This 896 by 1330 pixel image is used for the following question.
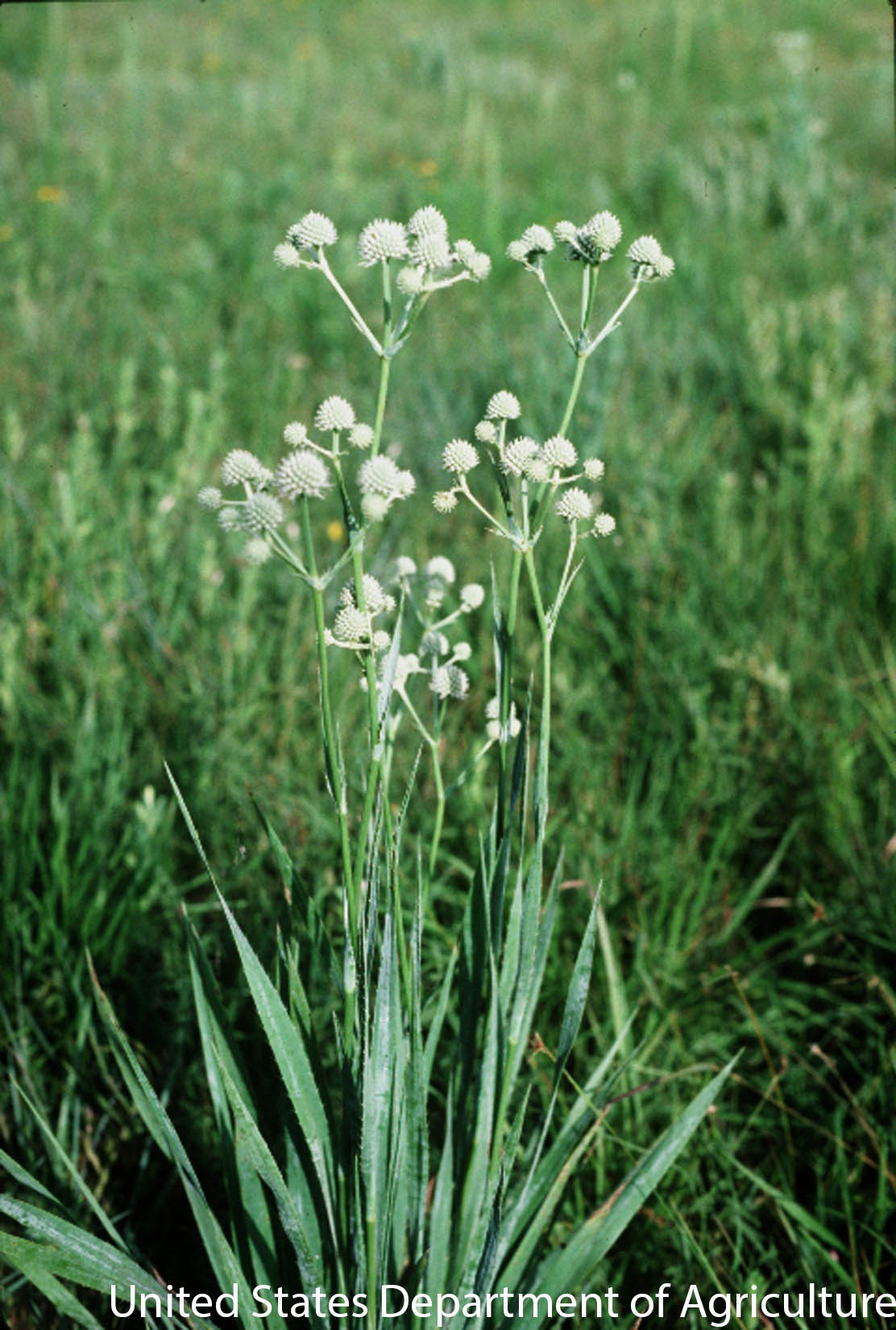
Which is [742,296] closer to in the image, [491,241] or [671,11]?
[491,241]

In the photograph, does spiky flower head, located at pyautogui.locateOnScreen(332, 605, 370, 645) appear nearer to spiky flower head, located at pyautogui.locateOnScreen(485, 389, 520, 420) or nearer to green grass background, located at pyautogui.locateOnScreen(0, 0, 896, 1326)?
spiky flower head, located at pyautogui.locateOnScreen(485, 389, 520, 420)

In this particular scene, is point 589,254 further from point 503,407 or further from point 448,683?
point 448,683

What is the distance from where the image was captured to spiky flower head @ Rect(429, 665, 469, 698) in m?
0.99

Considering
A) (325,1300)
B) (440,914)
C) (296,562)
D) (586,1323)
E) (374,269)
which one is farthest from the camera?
(374,269)

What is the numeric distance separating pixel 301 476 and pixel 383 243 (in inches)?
7.7

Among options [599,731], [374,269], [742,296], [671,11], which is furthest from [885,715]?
[671,11]

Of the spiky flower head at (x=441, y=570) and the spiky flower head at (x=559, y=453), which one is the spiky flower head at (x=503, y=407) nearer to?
the spiky flower head at (x=559, y=453)

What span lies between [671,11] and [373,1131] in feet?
27.9

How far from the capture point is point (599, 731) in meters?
2.01

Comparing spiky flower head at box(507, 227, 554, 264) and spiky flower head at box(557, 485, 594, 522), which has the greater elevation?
spiky flower head at box(507, 227, 554, 264)

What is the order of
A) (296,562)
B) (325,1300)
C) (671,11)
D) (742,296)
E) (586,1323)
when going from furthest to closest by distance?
(671,11) < (742,296) < (586,1323) < (325,1300) < (296,562)

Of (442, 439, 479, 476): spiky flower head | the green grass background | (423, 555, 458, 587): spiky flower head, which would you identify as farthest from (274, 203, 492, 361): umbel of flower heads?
the green grass background

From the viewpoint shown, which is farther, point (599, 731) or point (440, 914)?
point (599, 731)

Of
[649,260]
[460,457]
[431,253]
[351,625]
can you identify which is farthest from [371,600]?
[649,260]
